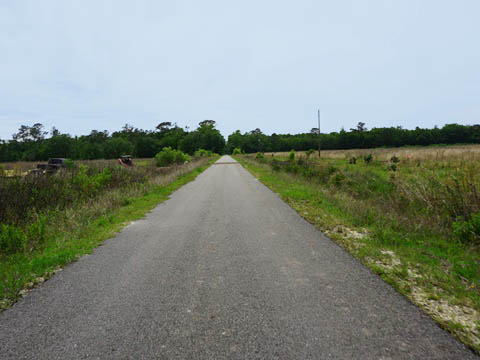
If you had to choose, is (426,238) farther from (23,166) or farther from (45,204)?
(23,166)

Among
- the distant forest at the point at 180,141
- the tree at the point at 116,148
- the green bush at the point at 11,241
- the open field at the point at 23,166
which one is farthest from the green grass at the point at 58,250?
the tree at the point at 116,148

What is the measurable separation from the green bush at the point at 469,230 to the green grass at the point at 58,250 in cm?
763

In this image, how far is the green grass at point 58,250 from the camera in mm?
3520

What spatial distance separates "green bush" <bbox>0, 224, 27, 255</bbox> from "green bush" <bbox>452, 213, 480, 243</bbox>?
8.95 m

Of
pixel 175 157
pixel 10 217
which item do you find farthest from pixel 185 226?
pixel 175 157

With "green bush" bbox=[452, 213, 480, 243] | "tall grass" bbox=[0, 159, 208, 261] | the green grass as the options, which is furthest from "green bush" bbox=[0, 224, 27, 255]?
"green bush" bbox=[452, 213, 480, 243]

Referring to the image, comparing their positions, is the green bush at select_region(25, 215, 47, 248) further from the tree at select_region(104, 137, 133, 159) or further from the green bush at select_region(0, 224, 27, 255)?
the tree at select_region(104, 137, 133, 159)

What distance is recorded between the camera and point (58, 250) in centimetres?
487

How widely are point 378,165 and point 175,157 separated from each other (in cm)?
2455

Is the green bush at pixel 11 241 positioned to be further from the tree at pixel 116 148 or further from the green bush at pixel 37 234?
the tree at pixel 116 148

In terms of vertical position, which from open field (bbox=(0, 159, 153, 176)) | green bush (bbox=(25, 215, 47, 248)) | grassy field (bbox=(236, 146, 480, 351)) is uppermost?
open field (bbox=(0, 159, 153, 176))

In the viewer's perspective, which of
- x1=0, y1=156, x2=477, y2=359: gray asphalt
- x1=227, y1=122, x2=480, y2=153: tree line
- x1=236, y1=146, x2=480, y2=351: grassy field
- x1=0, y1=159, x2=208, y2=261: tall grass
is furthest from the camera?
x1=227, y1=122, x2=480, y2=153: tree line

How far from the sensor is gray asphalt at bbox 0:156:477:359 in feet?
7.38

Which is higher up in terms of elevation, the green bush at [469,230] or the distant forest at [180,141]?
the distant forest at [180,141]
